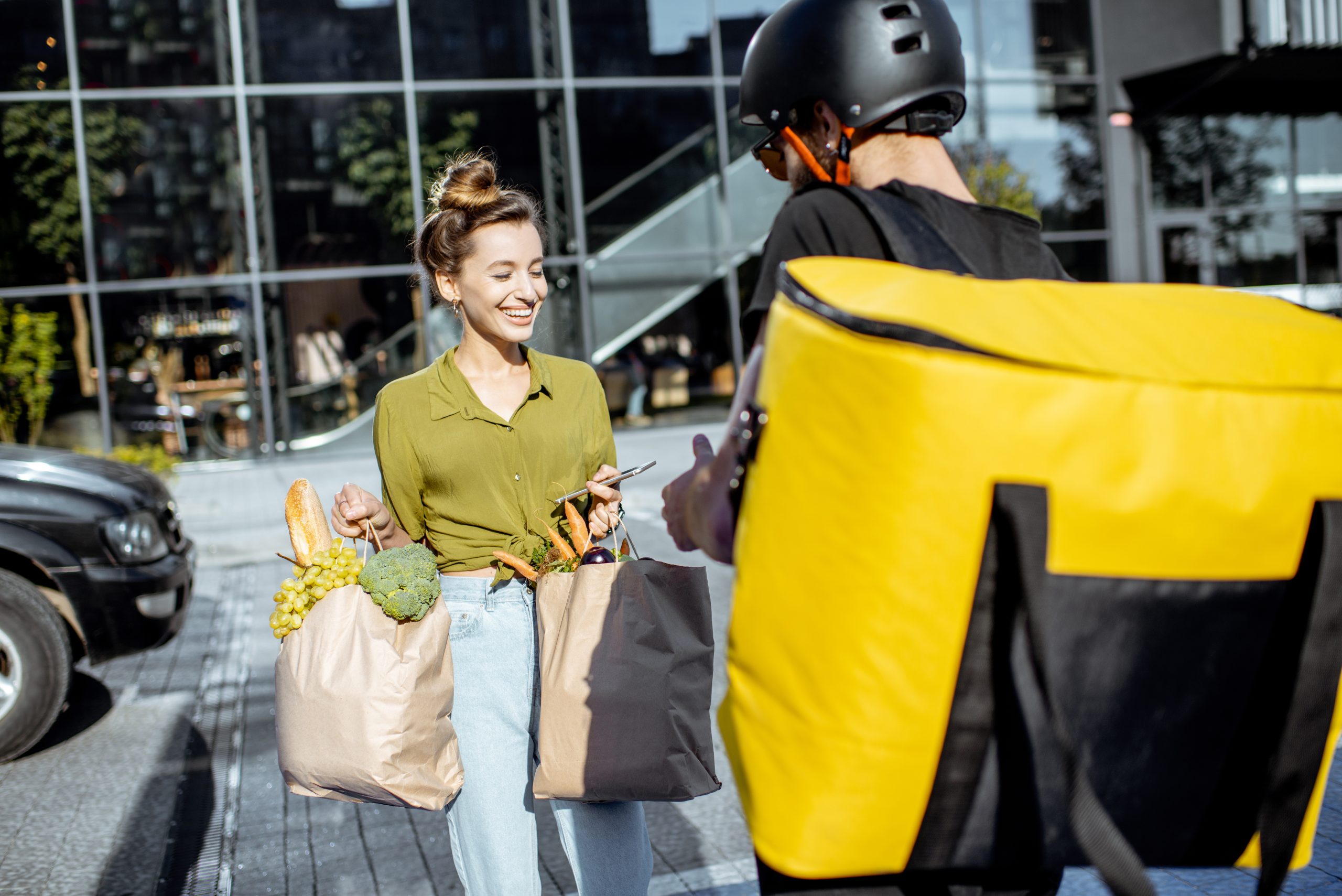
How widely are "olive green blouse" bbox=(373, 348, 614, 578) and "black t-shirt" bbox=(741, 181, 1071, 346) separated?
1.06m

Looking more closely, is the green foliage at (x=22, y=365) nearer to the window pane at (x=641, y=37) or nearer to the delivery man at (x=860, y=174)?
the window pane at (x=641, y=37)

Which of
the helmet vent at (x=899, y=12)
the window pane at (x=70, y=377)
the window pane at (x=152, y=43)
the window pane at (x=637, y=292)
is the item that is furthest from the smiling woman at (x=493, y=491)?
the window pane at (x=152, y=43)

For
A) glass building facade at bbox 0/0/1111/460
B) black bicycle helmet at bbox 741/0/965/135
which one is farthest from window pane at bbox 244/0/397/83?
black bicycle helmet at bbox 741/0/965/135

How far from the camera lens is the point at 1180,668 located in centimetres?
133

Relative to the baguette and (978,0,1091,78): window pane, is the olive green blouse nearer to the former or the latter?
the baguette

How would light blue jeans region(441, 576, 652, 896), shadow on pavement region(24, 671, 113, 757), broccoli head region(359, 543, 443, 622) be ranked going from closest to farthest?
1. broccoli head region(359, 543, 443, 622)
2. light blue jeans region(441, 576, 652, 896)
3. shadow on pavement region(24, 671, 113, 757)

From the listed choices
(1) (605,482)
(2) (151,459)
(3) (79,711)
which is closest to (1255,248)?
(2) (151,459)

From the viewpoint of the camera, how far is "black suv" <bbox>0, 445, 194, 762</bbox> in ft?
16.7

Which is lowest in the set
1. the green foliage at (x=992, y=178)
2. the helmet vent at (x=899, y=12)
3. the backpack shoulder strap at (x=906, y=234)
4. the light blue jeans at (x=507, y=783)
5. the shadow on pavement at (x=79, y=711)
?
the shadow on pavement at (x=79, y=711)

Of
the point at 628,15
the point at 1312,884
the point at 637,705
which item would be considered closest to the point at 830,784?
the point at 637,705

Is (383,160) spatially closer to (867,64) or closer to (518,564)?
(518,564)

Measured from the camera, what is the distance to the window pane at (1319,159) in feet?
62.0

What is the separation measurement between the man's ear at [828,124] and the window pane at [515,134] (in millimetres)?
15124

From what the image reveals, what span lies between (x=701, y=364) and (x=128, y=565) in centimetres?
1248
